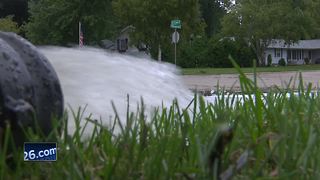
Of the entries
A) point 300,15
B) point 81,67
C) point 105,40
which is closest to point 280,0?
point 300,15

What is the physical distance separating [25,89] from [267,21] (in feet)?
202

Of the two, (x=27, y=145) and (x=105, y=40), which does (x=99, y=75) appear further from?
(x=105, y=40)

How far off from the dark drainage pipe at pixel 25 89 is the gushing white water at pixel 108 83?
422 millimetres

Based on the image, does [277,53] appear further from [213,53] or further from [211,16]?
[213,53]

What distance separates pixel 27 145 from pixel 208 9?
88511 mm

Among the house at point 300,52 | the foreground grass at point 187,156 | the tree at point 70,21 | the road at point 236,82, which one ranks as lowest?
the house at point 300,52

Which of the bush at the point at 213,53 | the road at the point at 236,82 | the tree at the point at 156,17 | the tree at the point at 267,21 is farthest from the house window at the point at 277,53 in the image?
the road at the point at 236,82

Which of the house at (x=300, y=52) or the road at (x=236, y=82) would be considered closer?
the road at (x=236, y=82)

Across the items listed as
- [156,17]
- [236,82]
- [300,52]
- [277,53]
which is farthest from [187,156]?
[300,52]

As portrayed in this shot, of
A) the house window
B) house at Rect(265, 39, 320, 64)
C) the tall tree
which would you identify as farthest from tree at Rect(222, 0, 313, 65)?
the tall tree

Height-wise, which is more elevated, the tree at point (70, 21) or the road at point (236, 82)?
the tree at point (70, 21)

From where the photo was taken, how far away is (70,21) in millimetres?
44000

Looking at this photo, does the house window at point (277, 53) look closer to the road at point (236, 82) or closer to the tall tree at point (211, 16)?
the tall tree at point (211, 16)

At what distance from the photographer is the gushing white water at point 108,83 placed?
2906mm
